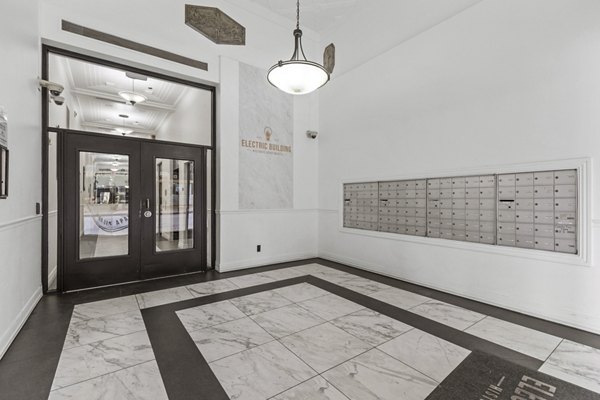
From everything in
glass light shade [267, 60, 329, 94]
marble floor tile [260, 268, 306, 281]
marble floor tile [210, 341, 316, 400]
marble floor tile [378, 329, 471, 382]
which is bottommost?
marble floor tile [210, 341, 316, 400]

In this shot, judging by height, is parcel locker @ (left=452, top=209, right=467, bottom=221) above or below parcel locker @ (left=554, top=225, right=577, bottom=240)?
above

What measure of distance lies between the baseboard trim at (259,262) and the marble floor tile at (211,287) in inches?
20.2

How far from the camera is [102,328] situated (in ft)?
8.69

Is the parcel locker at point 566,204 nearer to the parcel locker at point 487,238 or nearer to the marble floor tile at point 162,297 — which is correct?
the parcel locker at point 487,238

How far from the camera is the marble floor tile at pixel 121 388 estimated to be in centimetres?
174

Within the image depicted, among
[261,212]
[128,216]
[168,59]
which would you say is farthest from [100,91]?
[261,212]

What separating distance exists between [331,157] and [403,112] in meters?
1.70

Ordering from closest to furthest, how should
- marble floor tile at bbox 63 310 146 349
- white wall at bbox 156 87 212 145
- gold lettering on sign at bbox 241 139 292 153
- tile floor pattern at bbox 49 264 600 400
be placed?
1. tile floor pattern at bbox 49 264 600 400
2. marble floor tile at bbox 63 310 146 349
3. white wall at bbox 156 87 212 145
4. gold lettering on sign at bbox 241 139 292 153

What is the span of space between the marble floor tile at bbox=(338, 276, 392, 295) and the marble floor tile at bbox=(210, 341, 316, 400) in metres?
1.73

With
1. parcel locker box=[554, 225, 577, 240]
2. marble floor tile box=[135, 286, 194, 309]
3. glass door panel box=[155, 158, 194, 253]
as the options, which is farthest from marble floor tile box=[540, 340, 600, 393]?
glass door panel box=[155, 158, 194, 253]

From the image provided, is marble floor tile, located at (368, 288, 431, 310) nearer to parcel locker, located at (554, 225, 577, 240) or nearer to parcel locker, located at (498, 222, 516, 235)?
parcel locker, located at (498, 222, 516, 235)

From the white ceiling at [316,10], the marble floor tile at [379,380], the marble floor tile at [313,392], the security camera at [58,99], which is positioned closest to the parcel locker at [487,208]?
the marble floor tile at [379,380]

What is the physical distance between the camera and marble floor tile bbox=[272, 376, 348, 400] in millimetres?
→ 1742

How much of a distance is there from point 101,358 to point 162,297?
1353mm
